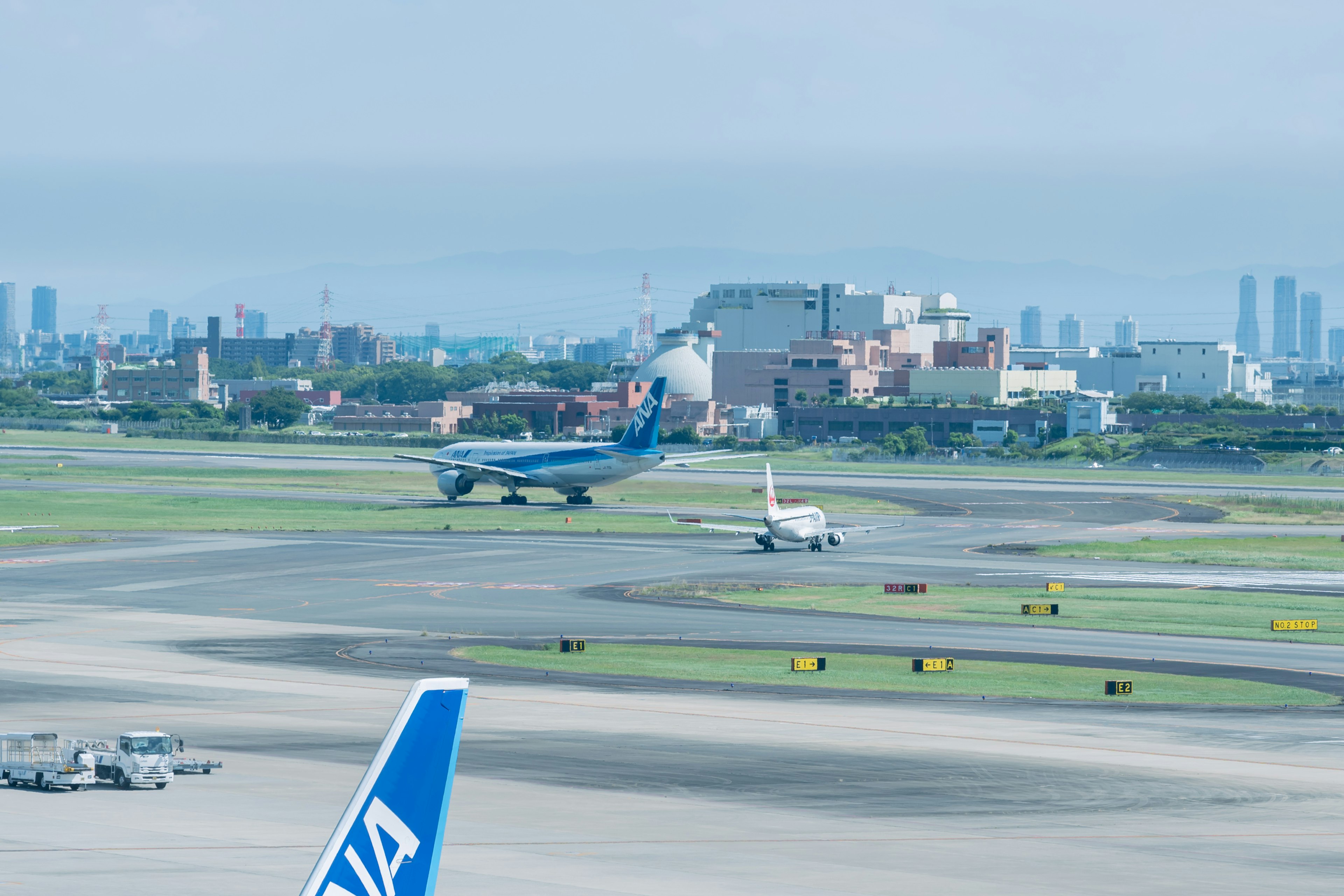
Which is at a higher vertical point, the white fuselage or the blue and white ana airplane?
the blue and white ana airplane

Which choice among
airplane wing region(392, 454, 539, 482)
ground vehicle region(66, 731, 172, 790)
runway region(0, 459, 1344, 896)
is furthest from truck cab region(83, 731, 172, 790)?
airplane wing region(392, 454, 539, 482)

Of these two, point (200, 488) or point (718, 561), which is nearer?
point (718, 561)

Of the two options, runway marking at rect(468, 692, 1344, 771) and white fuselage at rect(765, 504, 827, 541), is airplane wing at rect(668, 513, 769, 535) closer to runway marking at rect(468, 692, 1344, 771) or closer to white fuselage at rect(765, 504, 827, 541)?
white fuselage at rect(765, 504, 827, 541)

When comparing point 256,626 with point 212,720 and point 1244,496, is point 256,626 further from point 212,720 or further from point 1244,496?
point 1244,496

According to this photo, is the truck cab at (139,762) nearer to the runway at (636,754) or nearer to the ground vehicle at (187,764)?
the ground vehicle at (187,764)

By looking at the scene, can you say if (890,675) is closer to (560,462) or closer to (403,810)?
(403,810)

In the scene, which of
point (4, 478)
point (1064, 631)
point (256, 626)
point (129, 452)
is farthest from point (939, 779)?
point (129, 452)
